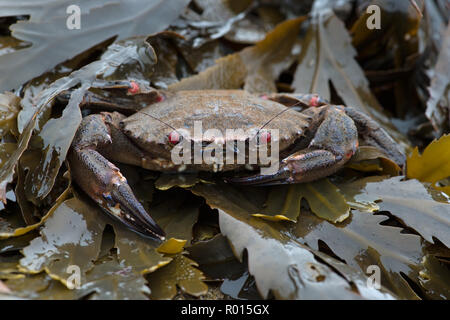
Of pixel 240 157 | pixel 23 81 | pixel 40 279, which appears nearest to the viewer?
pixel 40 279

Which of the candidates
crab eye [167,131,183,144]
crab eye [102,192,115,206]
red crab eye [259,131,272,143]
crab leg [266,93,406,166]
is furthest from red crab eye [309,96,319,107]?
crab eye [102,192,115,206]

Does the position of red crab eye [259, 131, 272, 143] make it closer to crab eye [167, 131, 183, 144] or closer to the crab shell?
the crab shell

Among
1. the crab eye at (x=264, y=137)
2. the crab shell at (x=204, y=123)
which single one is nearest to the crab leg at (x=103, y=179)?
the crab shell at (x=204, y=123)

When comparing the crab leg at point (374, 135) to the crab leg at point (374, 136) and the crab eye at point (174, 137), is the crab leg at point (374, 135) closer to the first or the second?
the crab leg at point (374, 136)

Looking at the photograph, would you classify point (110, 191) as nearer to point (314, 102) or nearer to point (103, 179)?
point (103, 179)

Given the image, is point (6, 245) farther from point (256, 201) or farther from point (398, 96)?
point (398, 96)

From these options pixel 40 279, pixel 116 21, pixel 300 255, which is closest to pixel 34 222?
pixel 40 279
